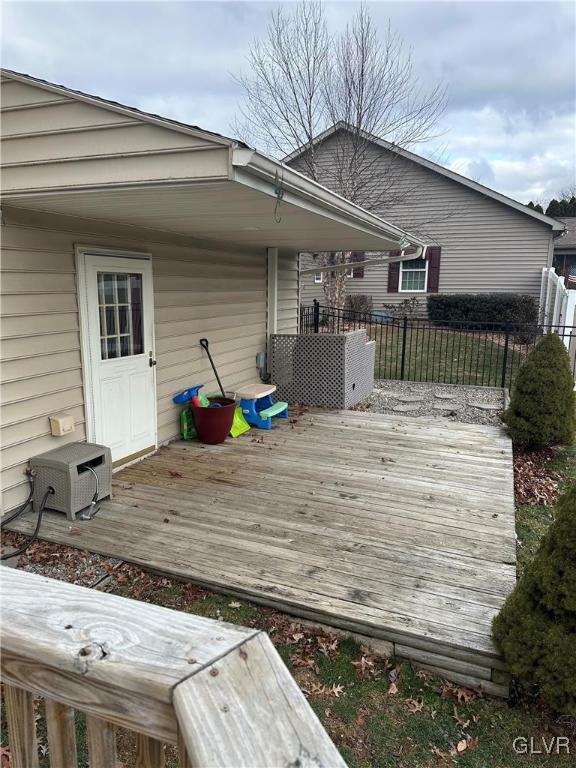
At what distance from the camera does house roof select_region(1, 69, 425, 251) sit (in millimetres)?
2619

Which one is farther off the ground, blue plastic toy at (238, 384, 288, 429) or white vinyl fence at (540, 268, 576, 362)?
white vinyl fence at (540, 268, 576, 362)

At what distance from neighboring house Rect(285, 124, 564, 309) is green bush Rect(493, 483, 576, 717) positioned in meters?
12.9

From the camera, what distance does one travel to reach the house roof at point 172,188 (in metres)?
2.62

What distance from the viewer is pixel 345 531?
3.53 m

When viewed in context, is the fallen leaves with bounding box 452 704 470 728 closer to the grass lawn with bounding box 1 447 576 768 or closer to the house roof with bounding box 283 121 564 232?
the grass lawn with bounding box 1 447 576 768

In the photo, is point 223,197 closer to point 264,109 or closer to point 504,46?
A: point 504,46

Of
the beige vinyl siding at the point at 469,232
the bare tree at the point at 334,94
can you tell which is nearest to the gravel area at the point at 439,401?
the bare tree at the point at 334,94

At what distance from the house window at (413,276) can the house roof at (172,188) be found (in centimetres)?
1204

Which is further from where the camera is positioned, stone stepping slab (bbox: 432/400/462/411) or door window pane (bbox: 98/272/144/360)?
stone stepping slab (bbox: 432/400/462/411)

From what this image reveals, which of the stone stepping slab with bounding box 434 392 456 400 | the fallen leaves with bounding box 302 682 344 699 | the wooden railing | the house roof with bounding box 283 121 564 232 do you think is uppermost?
the house roof with bounding box 283 121 564 232

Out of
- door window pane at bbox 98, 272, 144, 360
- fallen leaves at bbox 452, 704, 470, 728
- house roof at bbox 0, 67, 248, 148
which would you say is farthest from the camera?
A: door window pane at bbox 98, 272, 144, 360

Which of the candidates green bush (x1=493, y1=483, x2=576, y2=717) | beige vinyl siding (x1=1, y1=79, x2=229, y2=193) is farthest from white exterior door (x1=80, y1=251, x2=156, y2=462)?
green bush (x1=493, y1=483, x2=576, y2=717)

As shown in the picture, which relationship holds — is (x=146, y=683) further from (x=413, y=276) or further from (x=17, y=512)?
(x=413, y=276)

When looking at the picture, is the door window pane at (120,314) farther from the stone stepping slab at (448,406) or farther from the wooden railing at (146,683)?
the stone stepping slab at (448,406)
